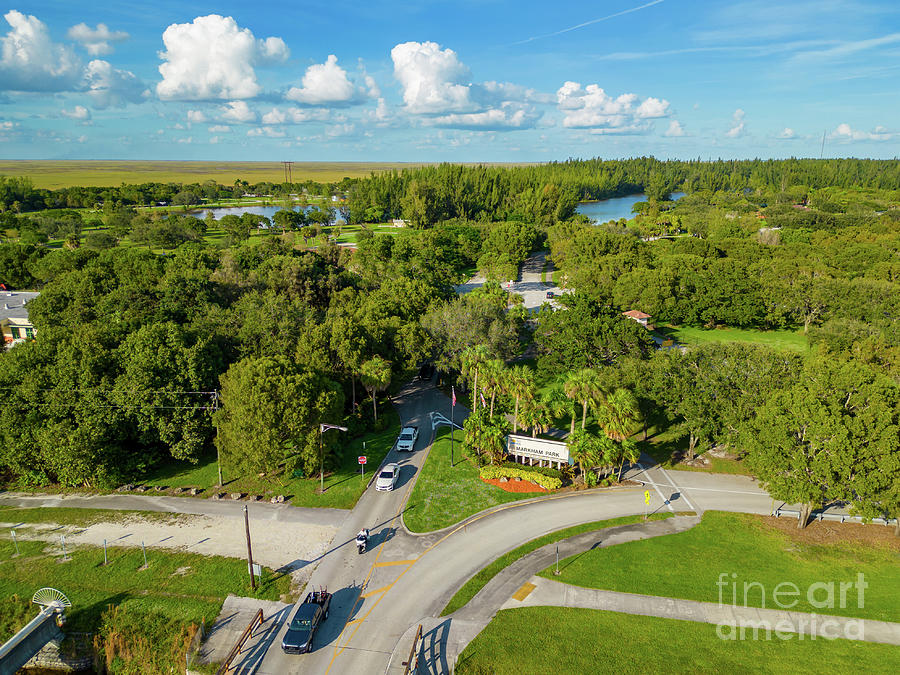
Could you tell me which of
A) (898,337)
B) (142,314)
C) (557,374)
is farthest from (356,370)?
(898,337)

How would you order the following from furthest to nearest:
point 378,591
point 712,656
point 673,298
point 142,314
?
1. point 673,298
2. point 142,314
3. point 378,591
4. point 712,656

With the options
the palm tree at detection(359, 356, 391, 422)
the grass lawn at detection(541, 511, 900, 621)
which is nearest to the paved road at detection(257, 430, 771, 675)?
the grass lawn at detection(541, 511, 900, 621)

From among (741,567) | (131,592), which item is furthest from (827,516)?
(131,592)

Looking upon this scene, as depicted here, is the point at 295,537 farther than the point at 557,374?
No

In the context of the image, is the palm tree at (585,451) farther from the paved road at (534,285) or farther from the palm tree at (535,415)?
the paved road at (534,285)

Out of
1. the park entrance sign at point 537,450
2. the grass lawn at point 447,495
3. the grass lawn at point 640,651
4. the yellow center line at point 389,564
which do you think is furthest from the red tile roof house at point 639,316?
the grass lawn at point 640,651

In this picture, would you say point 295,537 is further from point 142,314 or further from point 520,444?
point 142,314
